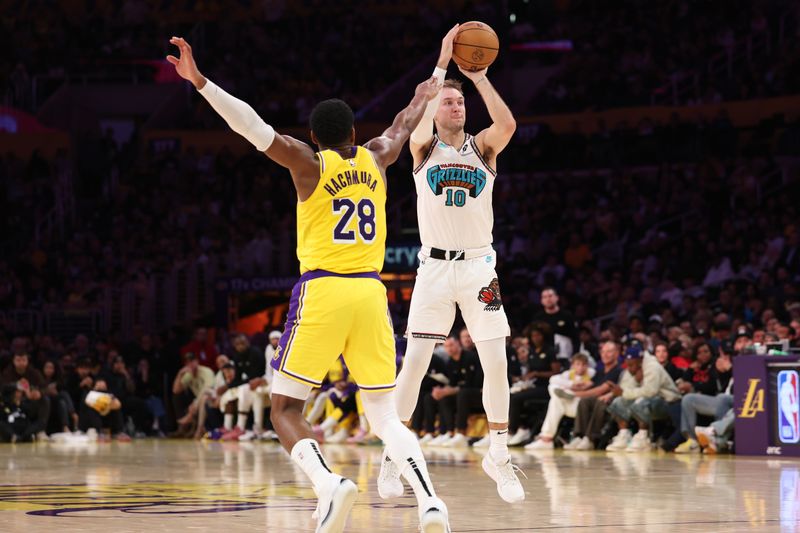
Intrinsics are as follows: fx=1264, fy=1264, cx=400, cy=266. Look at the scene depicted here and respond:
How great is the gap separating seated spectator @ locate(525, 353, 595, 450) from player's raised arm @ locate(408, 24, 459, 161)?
7894mm

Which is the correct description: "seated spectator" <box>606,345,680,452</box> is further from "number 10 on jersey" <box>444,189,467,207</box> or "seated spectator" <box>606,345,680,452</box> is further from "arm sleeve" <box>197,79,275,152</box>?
"arm sleeve" <box>197,79,275,152</box>

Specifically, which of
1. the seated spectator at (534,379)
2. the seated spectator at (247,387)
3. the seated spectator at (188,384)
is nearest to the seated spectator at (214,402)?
the seated spectator at (188,384)

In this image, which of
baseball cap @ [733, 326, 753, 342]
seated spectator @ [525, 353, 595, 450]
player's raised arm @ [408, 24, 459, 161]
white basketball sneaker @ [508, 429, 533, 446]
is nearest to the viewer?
player's raised arm @ [408, 24, 459, 161]

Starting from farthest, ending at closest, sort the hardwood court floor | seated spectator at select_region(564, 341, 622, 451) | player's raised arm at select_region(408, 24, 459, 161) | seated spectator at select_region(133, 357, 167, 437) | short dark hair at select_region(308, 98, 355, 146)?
seated spectator at select_region(133, 357, 167, 437) → seated spectator at select_region(564, 341, 622, 451) → player's raised arm at select_region(408, 24, 459, 161) → the hardwood court floor → short dark hair at select_region(308, 98, 355, 146)

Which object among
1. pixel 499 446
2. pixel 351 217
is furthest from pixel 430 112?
pixel 499 446

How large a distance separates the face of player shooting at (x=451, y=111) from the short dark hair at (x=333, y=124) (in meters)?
2.23

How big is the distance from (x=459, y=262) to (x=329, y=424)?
417 inches

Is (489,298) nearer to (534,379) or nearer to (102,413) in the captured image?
(534,379)

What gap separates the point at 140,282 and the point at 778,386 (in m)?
15.3

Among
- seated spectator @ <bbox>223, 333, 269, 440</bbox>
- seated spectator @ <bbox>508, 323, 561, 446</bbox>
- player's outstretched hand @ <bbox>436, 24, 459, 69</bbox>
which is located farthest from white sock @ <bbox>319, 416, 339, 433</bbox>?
player's outstretched hand @ <bbox>436, 24, 459, 69</bbox>

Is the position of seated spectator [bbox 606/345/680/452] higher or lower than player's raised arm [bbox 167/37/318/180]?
lower

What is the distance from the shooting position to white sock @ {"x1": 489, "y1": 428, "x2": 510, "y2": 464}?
332 inches

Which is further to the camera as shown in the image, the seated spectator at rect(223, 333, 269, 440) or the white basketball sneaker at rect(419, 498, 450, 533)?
the seated spectator at rect(223, 333, 269, 440)

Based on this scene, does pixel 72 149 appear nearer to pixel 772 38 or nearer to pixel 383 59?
pixel 383 59
